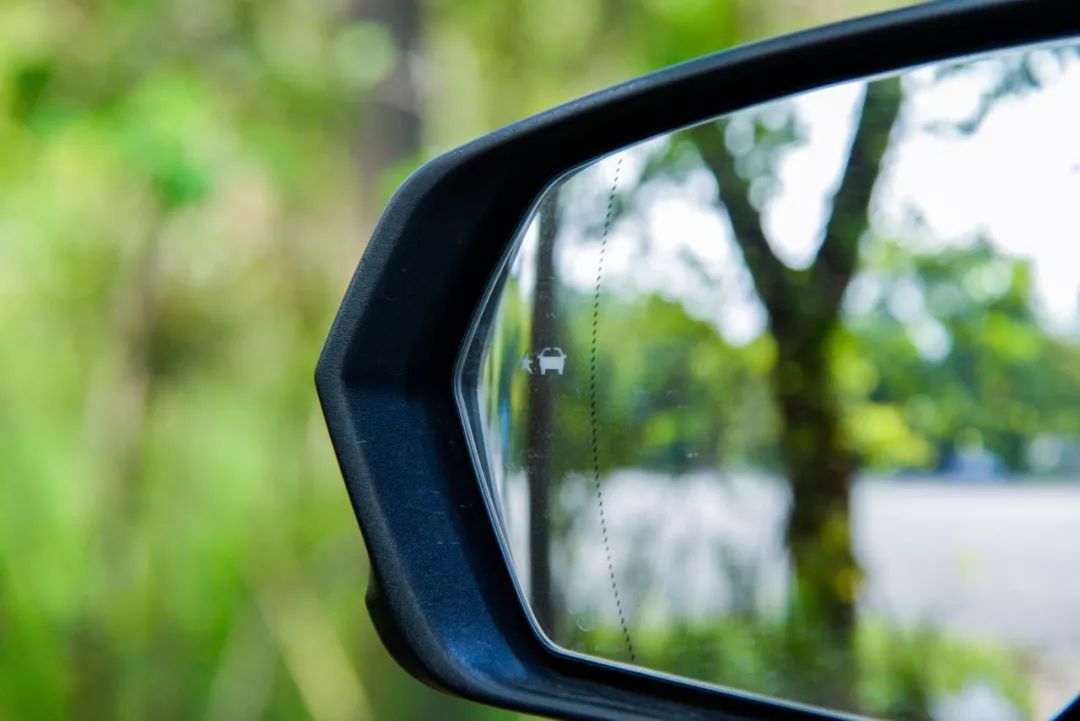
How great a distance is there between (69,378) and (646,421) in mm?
3315

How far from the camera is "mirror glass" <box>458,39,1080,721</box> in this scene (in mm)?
1102

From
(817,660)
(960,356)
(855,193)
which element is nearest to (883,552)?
(817,660)

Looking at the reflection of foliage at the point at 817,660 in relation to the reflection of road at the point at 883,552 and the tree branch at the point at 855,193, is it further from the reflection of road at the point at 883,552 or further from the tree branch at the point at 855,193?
the tree branch at the point at 855,193

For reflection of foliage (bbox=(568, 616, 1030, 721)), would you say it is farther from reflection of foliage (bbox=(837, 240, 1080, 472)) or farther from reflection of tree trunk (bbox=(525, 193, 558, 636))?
reflection of foliage (bbox=(837, 240, 1080, 472))

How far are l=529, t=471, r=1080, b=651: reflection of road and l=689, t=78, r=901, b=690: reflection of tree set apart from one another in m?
0.04

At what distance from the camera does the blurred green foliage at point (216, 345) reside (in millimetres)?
3783

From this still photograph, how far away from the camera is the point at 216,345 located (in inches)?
167

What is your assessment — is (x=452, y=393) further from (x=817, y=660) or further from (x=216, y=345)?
(x=216, y=345)

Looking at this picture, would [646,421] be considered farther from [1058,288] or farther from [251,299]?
[251,299]

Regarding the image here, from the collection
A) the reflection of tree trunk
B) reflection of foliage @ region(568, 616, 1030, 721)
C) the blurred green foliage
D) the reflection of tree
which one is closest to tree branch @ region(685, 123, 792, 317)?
the reflection of tree

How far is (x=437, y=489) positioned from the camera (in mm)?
1140

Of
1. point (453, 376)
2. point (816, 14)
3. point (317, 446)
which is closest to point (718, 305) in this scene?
point (453, 376)

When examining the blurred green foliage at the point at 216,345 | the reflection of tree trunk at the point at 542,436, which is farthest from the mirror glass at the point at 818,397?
the blurred green foliage at the point at 216,345

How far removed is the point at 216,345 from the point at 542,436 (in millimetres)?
3371
